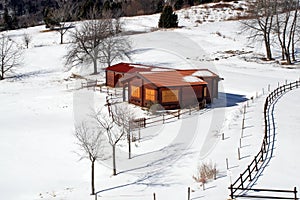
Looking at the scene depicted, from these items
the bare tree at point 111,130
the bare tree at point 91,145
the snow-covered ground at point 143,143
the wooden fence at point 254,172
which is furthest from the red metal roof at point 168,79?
the bare tree at point 91,145

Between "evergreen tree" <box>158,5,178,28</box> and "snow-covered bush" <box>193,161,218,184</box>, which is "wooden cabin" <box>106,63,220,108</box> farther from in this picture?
"evergreen tree" <box>158,5,178,28</box>

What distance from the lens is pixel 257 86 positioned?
140ft

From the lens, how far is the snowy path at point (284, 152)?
730 inches

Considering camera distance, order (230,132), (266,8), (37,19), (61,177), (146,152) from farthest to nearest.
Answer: (37,19), (266,8), (230,132), (146,152), (61,177)

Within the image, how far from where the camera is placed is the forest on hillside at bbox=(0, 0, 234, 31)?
86938 millimetres

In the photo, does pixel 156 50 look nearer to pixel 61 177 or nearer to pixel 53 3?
pixel 61 177

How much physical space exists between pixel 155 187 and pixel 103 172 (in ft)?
12.5

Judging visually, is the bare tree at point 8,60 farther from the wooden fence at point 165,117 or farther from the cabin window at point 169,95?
the wooden fence at point 165,117

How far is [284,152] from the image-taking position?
22.4 meters

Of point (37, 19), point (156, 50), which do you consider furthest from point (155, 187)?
point (37, 19)

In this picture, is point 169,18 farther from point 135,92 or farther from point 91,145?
point 91,145

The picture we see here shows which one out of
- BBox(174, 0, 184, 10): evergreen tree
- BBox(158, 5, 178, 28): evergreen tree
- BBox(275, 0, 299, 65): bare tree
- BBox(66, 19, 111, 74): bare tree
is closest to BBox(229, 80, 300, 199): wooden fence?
BBox(66, 19, 111, 74): bare tree

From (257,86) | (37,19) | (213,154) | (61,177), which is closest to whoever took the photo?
(61,177)

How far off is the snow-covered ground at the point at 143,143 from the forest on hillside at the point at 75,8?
88.0 ft
